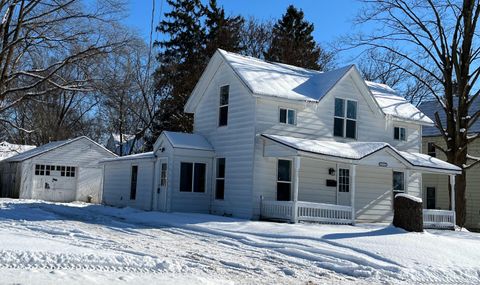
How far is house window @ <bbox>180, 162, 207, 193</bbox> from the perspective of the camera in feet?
72.4

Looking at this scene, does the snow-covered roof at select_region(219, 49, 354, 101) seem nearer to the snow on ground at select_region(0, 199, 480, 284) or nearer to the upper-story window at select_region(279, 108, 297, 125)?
the upper-story window at select_region(279, 108, 297, 125)

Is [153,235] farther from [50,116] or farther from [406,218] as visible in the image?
[50,116]

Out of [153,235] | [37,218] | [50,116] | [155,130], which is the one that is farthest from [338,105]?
[50,116]

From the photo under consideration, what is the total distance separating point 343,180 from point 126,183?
10523 millimetres

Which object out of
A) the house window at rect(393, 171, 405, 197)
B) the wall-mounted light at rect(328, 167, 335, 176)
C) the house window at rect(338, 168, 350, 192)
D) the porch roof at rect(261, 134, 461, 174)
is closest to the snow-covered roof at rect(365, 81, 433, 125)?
the porch roof at rect(261, 134, 461, 174)

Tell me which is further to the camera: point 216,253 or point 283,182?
point 283,182

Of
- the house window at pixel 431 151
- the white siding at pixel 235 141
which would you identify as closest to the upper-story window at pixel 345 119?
the white siding at pixel 235 141

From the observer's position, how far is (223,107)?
2286 cm

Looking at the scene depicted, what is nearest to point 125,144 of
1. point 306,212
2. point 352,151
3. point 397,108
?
point 397,108

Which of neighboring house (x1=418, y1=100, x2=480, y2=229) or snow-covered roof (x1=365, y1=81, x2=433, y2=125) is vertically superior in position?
snow-covered roof (x1=365, y1=81, x2=433, y2=125)

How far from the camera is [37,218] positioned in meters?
18.4

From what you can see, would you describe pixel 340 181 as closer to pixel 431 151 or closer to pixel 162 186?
pixel 162 186

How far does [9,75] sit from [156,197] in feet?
27.0

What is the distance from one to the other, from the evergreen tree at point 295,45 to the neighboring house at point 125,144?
1538 centimetres
